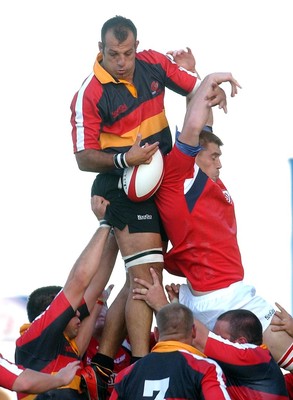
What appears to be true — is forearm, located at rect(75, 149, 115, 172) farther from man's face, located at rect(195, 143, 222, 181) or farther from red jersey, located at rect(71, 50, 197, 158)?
man's face, located at rect(195, 143, 222, 181)

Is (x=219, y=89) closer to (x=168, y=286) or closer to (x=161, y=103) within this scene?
(x=161, y=103)

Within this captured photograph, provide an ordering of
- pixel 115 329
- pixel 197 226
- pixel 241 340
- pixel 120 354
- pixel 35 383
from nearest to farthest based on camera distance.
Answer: pixel 35 383, pixel 241 340, pixel 197 226, pixel 115 329, pixel 120 354

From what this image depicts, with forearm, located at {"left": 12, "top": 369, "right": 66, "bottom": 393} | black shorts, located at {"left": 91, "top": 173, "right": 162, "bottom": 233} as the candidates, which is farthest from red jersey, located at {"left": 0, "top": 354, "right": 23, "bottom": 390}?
black shorts, located at {"left": 91, "top": 173, "right": 162, "bottom": 233}

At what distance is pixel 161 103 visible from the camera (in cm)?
840

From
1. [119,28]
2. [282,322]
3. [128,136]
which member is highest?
[119,28]

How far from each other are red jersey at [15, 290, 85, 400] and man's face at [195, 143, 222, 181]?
130 centimetres

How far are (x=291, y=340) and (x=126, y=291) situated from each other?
1.13 metres

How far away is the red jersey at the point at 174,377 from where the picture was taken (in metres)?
7.03

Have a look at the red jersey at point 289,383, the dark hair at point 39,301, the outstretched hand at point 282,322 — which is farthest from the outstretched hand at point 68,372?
the red jersey at point 289,383

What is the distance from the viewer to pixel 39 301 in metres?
8.36

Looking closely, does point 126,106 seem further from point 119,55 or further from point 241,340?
point 241,340

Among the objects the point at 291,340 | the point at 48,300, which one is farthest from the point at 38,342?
the point at 291,340

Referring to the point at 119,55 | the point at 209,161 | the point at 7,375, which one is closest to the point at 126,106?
the point at 119,55

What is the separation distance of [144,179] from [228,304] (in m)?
0.98
